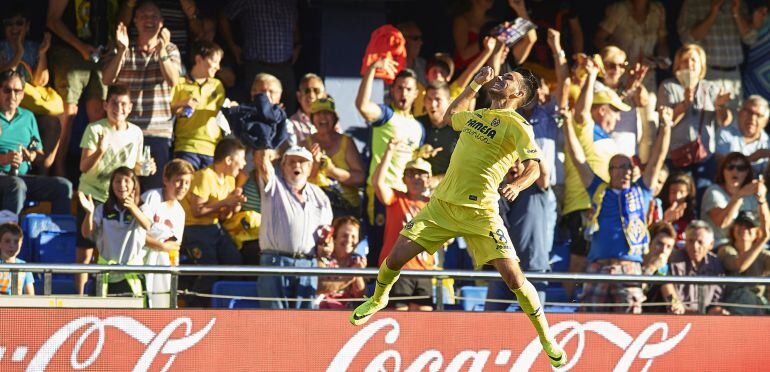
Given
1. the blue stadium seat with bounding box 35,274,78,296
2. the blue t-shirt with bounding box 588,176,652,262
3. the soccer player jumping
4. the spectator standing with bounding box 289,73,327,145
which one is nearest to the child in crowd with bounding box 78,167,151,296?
the blue stadium seat with bounding box 35,274,78,296

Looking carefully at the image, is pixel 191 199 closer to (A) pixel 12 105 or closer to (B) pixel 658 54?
(A) pixel 12 105

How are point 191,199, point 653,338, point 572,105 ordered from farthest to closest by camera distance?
point 572,105
point 191,199
point 653,338

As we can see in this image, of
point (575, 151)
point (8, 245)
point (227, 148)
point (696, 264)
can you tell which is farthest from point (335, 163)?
point (696, 264)

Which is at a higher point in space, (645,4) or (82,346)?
(645,4)

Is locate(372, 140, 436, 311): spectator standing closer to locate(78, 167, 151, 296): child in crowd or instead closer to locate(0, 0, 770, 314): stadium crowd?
locate(0, 0, 770, 314): stadium crowd

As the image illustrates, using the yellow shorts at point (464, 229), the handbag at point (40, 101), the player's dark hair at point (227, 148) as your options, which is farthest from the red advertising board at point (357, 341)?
the handbag at point (40, 101)

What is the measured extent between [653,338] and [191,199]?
12.9ft

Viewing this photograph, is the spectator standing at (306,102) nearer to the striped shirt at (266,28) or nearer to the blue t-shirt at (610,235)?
the striped shirt at (266,28)

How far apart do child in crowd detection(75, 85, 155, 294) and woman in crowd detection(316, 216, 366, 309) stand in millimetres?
1716

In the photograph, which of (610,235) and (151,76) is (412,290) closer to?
(610,235)

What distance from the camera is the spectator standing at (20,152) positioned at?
12.1 m

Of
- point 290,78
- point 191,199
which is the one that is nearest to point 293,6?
point 290,78

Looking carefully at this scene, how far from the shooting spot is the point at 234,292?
37.9 ft

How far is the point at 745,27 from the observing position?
1520 centimetres
